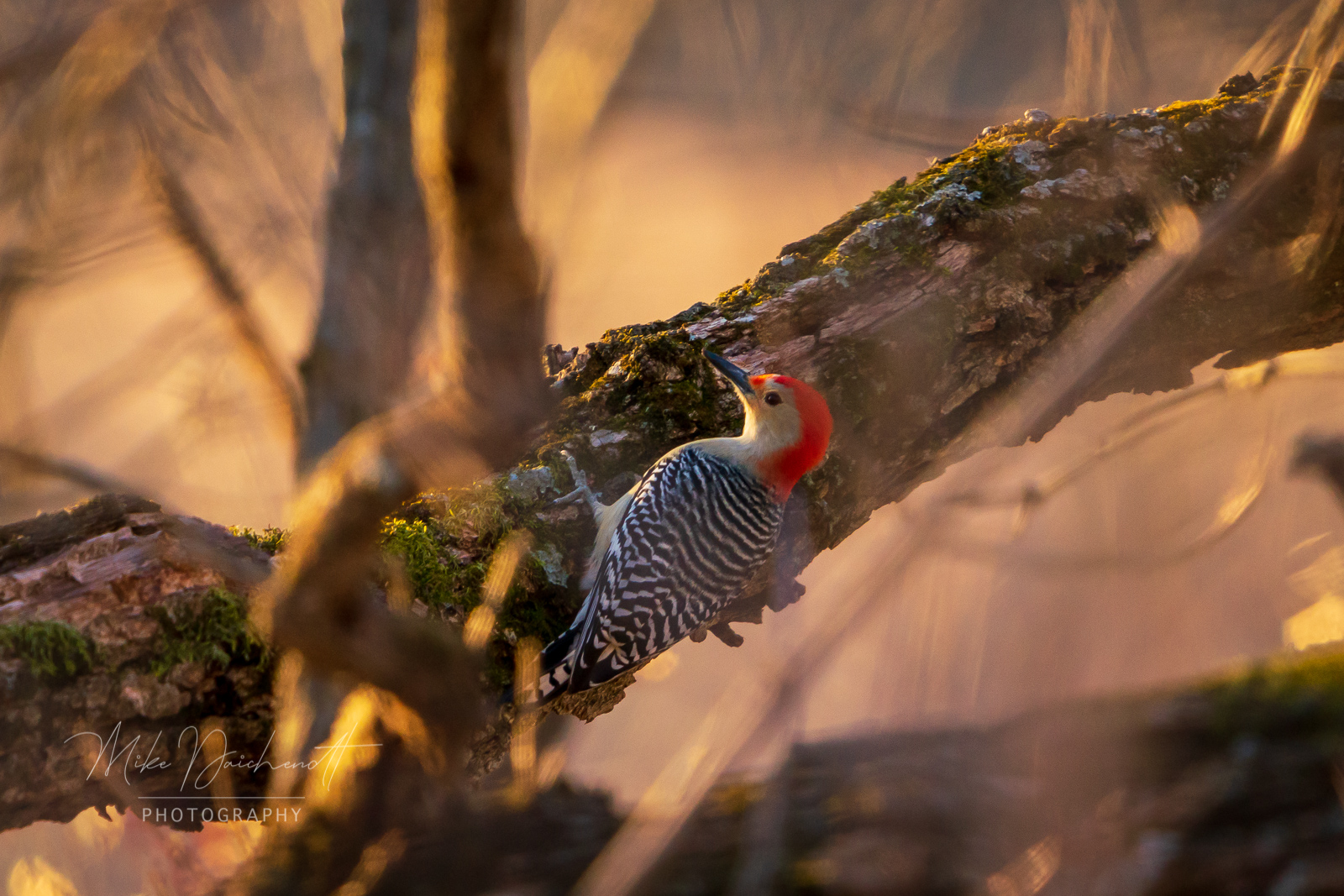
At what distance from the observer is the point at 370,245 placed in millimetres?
4090

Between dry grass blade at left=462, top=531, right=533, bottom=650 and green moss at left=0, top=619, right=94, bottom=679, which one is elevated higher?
dry grass blade at left=462, top=531, right=533, bottom=650

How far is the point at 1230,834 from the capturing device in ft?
5.06

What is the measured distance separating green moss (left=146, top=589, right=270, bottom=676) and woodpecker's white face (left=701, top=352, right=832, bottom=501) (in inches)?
70.9

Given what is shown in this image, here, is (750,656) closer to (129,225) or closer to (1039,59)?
(129,225)

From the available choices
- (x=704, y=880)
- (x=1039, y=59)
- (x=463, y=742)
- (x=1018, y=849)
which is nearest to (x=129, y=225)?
(x=463, y=742)

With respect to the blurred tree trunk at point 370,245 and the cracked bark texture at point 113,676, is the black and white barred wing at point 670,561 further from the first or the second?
the blurred tree trunk at point 370,245

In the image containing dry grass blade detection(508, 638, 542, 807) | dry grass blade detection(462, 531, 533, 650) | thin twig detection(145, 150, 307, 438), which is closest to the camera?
dry grass blade detection(462, 531, 533, 650)

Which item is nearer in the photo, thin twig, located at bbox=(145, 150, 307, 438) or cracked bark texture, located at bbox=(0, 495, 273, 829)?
cracked bark texture, located at bbox=(0, 495, 273, 829)

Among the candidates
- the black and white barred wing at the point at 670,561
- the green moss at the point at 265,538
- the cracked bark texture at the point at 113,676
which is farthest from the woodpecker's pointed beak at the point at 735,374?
the cracked bark texture at the point at 113,676

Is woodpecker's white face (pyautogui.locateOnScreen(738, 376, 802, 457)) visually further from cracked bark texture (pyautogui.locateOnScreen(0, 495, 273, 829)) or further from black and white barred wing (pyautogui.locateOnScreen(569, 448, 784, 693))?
cracked bark texture (pyautogui.locateOnScreen(0, 495, 273, 829))

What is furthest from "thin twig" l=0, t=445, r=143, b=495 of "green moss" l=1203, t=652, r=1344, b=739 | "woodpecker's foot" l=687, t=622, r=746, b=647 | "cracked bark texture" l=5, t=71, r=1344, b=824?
"green moss" l=1203, t=652, r=1344, b=739

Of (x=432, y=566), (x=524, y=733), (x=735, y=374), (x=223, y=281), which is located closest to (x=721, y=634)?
(x=735, y=374)

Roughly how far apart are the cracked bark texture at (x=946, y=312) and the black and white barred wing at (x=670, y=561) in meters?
0.11

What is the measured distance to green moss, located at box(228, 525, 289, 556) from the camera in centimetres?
242
